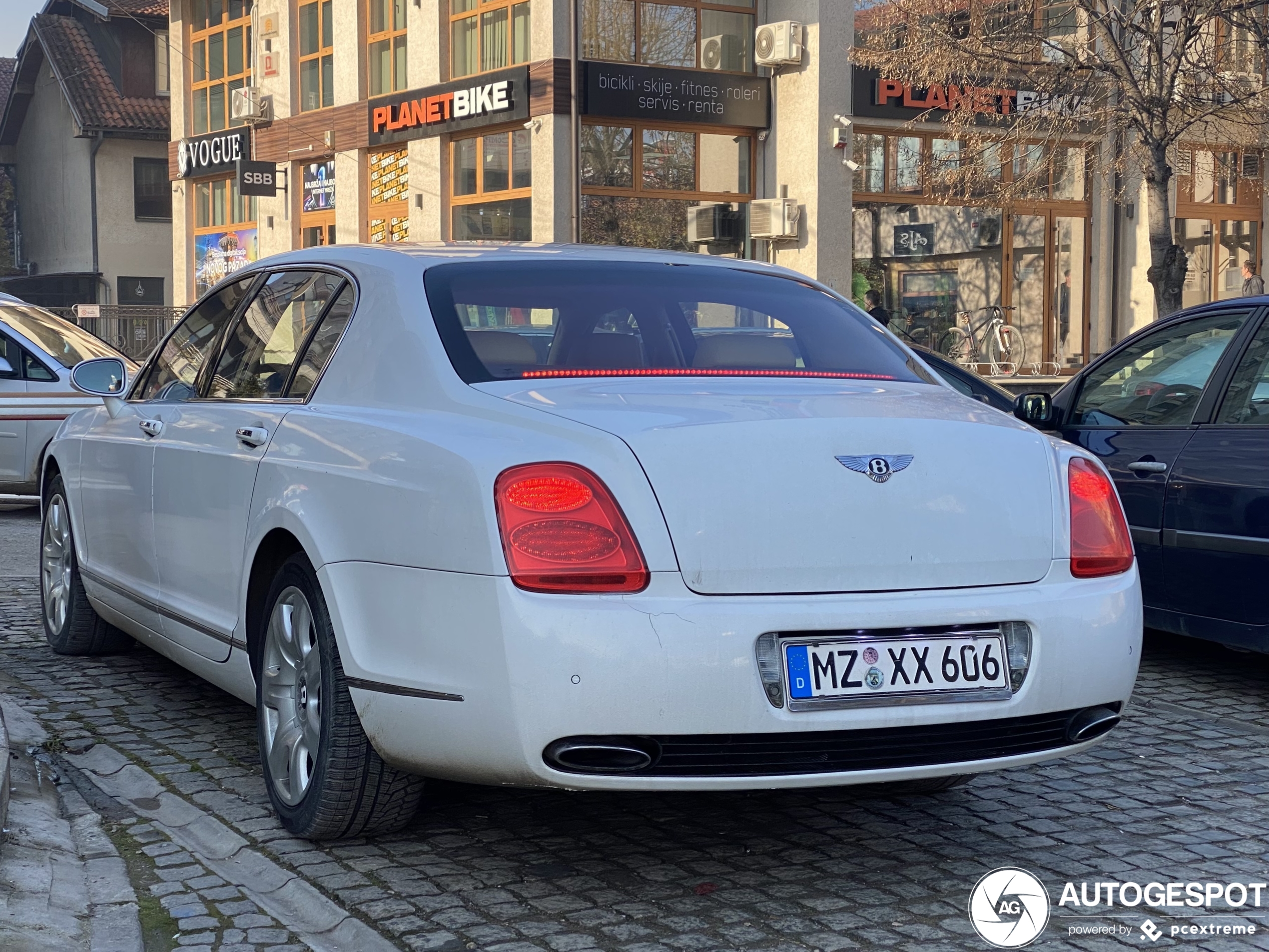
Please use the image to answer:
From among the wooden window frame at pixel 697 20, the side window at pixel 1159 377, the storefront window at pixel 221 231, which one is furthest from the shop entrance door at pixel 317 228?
the side window at pixel 1159 377

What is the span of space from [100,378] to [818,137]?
20.1 m

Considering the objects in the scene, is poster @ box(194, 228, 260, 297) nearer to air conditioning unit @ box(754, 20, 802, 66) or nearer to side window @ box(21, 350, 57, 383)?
air conditioning unit @ box(754, 20, 802, 66)

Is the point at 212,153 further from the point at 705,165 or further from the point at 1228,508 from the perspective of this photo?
the point at 1228,508

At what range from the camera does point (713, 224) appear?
25188 mm

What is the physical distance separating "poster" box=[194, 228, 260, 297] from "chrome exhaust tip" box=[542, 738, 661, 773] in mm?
31069

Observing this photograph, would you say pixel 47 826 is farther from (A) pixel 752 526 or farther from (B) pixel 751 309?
(B) pixel 751 309

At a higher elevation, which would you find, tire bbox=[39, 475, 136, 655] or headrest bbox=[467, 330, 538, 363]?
headrest bbox=[467, 330, 538, 363]

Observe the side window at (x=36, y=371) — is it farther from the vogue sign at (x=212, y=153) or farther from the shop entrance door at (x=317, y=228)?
the vogue sign at (x=212, y=153)

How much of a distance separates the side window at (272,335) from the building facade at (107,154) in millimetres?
40331

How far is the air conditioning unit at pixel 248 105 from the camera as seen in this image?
3253cm

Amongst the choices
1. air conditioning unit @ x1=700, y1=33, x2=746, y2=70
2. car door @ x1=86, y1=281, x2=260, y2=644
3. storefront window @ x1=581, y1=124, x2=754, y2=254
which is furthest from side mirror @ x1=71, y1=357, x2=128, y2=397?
air conditioning unit @ x1=700, y1=33, x2=746, y2=70

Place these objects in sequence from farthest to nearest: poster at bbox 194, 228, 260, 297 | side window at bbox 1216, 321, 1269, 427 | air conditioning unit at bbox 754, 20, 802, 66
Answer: poster at bbox 194, 228, 260, 297, air conditioning unit at bbox 754, 20, 802, 66, side window at bbox 1216, 321, 1269, 427

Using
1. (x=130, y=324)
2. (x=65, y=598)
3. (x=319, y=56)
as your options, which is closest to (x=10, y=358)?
(x=65, y=598)

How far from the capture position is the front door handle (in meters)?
4.44
